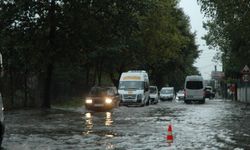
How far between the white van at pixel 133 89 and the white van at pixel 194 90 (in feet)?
28.7

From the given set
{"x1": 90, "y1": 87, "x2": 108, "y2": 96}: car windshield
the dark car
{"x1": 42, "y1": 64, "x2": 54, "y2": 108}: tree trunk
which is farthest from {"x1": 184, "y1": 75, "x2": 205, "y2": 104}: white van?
{"x1": 42, "y1": 64, "x2": 54, "y2": 108}: tree trunk

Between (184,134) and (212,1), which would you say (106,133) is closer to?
(184,134)

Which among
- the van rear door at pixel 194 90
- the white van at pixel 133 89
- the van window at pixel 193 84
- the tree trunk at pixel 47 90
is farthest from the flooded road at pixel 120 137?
the van window at pixel 193 84

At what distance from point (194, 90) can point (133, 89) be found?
34.8ft

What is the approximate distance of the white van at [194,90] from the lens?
5712cm

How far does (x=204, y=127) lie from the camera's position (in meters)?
23.4

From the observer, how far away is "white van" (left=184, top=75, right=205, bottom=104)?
5712 cm

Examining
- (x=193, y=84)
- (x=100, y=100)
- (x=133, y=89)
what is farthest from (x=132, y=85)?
(x=193, y=84)

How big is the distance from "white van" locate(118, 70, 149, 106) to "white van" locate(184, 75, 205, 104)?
8.75 meters

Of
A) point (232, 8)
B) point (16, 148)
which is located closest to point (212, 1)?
point (232, 8)

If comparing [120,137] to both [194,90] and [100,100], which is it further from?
[194,90]

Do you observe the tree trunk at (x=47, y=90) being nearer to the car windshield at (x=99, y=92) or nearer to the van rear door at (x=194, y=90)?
the car windshield at (x=99, y=92)

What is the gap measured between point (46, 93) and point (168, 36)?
35.0m

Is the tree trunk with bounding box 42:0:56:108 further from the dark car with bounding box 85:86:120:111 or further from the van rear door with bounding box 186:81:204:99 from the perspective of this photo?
the van rear door with bounding box 186:81:204:99
